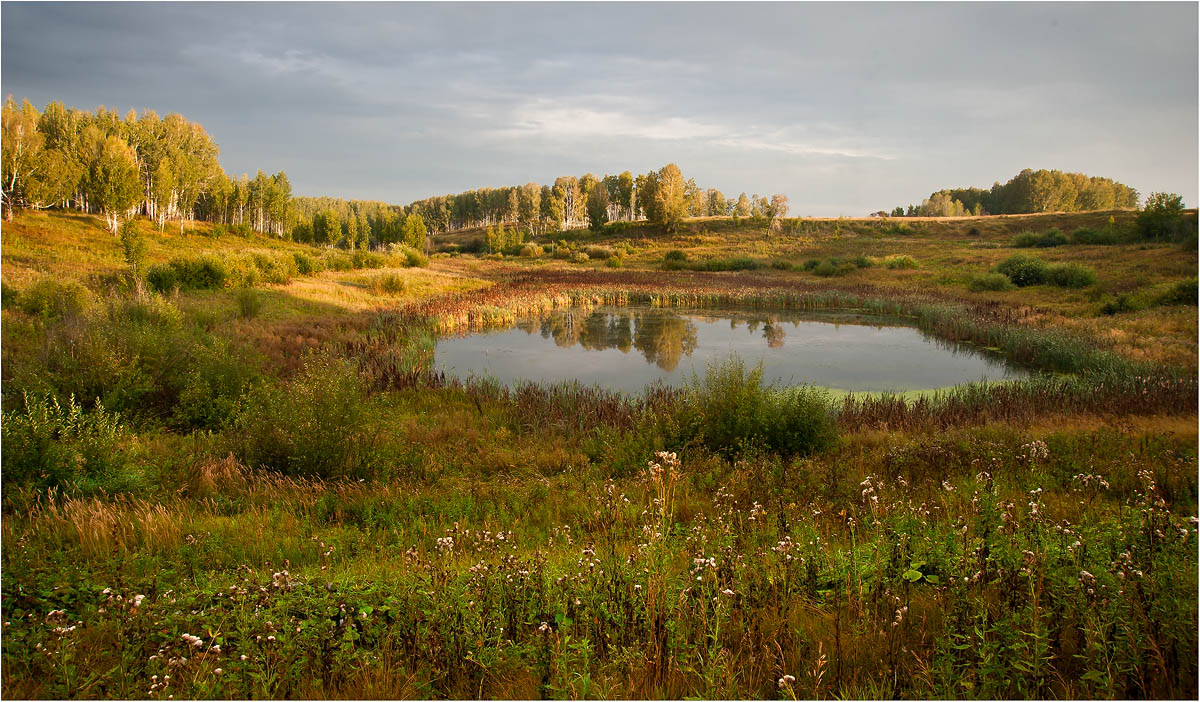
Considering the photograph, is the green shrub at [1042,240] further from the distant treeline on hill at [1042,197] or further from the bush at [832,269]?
the distant treeline on hill at [1042,197]

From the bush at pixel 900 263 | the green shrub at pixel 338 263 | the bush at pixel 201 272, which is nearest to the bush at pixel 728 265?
the bush at pixel 900 263

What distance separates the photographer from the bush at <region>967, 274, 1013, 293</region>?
3000 cm

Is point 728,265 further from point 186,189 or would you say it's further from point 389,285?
point 186,189

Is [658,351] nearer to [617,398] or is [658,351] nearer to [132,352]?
[617,398]

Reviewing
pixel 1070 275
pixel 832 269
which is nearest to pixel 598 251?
pixel 832 269

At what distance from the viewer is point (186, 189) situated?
5897cm

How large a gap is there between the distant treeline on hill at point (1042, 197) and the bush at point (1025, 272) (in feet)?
222

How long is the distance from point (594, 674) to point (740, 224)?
265 feet

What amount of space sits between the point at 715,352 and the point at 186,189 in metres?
63.0

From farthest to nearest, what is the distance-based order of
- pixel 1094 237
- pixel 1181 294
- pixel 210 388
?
pixel 1094 237 < pixel 1181 294 < pixel 210 388

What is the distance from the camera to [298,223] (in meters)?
77.4

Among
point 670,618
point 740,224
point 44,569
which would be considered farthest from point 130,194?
point 740,224

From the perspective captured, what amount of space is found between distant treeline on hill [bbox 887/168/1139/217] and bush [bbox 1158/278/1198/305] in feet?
256

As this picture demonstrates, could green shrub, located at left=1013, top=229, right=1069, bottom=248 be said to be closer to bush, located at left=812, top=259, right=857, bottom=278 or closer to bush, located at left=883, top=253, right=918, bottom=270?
bush, located at left=883, top=253, right=918, bottom=270
